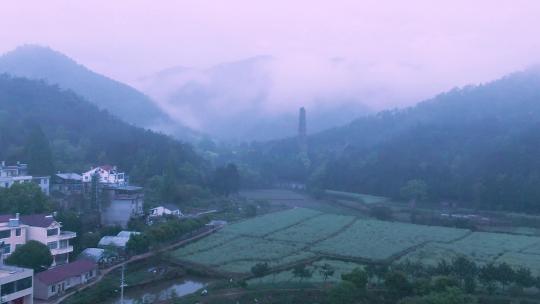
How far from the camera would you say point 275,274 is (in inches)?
594

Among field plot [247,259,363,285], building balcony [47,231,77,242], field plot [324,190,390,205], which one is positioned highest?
field plot [324,190,390,205]

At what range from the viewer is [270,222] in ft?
76.6

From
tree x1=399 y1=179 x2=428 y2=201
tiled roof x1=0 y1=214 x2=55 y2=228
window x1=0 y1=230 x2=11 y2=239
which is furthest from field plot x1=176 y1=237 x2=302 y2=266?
tree x1=399 y1=179 x2=428 y2=201

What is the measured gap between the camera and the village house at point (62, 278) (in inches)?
516

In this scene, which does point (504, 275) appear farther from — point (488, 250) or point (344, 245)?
point (344, 245)

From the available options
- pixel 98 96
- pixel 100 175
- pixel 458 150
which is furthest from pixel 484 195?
pixel 98 96

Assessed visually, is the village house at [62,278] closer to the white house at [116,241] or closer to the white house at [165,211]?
the white house at [116,241]

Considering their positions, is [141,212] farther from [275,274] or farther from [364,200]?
[364,200]

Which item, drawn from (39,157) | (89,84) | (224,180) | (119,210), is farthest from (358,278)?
(89,84)

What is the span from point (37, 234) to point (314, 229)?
10.1 m

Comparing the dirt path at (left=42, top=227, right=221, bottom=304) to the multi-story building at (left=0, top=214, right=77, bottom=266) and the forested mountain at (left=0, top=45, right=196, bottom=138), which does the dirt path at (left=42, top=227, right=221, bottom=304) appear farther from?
the forested mountain at (left=0, top=45, right=196, bottom=138)

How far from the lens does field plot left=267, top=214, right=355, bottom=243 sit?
2003cm

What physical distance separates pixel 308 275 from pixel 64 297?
567 centimetres

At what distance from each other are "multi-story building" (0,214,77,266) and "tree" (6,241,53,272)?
0.81 metres
